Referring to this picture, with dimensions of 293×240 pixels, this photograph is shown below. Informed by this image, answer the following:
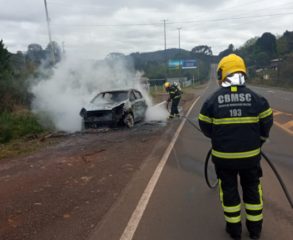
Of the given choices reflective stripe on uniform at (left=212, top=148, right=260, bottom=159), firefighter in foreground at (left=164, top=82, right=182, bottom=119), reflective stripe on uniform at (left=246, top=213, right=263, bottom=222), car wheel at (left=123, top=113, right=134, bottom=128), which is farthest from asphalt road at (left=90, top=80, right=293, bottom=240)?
firefighter in foreground at (left=164, top=82, right=182, bottom=119)

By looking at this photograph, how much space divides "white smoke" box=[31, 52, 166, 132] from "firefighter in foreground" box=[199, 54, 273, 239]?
43.5 ft

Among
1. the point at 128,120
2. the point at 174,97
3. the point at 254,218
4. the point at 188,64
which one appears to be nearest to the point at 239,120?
the point at 254,218

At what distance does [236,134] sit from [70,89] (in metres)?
16.5

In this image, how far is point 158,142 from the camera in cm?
1248

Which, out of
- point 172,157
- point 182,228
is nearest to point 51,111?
point 172,157

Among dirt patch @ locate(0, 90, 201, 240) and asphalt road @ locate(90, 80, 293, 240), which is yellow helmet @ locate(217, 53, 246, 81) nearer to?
asphalt road @ locate(90, 80, 293, 240)

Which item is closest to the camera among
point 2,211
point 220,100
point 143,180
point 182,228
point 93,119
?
point 220,100

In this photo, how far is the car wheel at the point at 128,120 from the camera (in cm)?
1572

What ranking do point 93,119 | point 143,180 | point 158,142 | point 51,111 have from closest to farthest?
point 143,180
point 158,142
point 93,119
point 51,111

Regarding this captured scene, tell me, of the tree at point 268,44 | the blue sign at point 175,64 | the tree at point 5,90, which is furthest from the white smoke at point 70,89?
the tree at point 268,44

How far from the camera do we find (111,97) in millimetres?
16625

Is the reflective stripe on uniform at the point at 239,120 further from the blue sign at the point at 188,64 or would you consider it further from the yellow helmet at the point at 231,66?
the blue sign at the point at 188,64

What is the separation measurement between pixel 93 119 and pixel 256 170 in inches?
442

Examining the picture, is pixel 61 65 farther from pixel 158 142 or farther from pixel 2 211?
pixel 2 211
